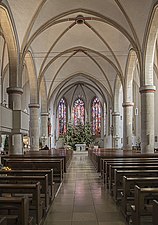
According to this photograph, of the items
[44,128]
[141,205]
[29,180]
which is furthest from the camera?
[44,128]

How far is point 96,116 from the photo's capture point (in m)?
45.4

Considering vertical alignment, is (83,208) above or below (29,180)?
Result: below

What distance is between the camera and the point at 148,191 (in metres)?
5.43

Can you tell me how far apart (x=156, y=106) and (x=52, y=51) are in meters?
10.5

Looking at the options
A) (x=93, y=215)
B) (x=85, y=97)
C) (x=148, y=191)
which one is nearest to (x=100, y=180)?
(x=93, y=215)

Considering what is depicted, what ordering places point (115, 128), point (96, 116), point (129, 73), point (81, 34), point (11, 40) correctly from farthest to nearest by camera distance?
point (96, 116)
point (115, 128)
point (129, 73)
point (81, 34)
point (11, 40)

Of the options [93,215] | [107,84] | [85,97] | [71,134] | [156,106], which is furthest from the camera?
[85,97]

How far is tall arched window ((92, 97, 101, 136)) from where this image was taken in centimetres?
4488

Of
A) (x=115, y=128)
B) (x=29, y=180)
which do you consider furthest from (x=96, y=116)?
(x=29, y=180)

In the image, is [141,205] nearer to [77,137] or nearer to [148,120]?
[148,120]

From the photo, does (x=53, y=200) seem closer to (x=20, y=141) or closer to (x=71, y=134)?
(x=20, y=141)

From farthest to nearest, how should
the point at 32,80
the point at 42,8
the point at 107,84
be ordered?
the point at 107,84
the point at 32,80
the point at 42,8

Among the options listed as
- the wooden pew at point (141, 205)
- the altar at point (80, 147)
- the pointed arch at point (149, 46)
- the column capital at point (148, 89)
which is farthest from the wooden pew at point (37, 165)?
the altar at point (80, 147)

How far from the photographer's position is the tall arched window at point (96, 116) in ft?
147
